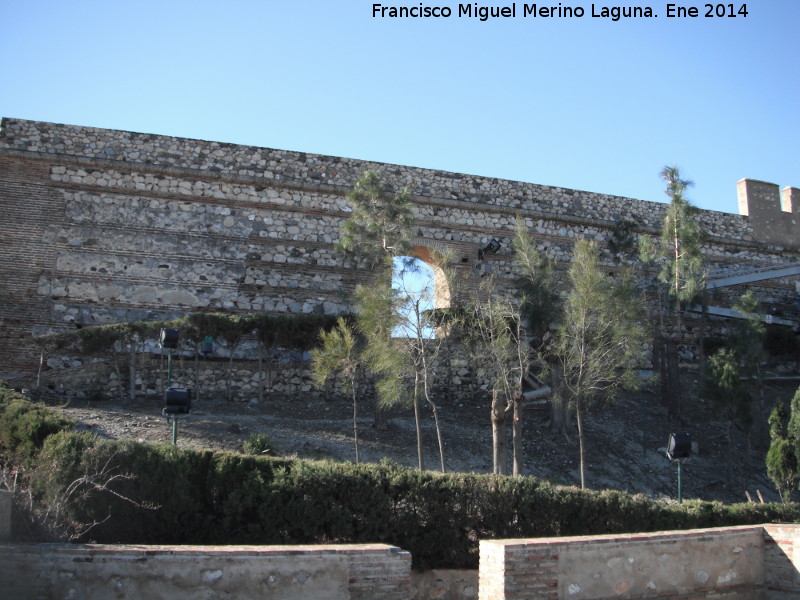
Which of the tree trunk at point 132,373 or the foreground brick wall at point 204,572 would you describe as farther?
the tree trunk at point 132,373

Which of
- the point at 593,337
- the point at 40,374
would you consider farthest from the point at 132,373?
the point at 593,337

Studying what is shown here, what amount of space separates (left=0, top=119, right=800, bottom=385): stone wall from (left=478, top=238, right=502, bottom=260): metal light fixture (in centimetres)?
19

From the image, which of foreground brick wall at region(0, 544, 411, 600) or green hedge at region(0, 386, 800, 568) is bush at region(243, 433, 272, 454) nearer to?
green hedge at region(0, 386, 800, 568)

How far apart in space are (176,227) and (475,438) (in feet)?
25.3

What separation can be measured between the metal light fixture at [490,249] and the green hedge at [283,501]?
10580 mm

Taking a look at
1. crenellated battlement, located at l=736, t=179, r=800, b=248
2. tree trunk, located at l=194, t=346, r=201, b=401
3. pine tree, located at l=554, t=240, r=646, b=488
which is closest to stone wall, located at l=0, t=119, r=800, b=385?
tree trunk, located at l=194, t=346, r=201, b=401

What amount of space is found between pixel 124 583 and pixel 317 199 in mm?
13190

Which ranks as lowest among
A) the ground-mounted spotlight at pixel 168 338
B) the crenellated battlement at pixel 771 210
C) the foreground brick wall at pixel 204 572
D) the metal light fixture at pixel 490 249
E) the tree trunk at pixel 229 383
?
the foreground brick wall at pixel 204 572

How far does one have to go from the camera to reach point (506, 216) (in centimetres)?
1969

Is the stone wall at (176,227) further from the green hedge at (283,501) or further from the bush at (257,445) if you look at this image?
the green hedge at (283,501)

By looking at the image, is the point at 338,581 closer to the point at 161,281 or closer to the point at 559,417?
the point at 559,417

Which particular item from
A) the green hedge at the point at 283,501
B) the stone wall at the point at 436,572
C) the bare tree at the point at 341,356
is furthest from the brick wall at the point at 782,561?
the bare tree at the point at 341,356

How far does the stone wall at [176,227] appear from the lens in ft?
52.7

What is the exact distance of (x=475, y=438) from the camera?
46.9ft
